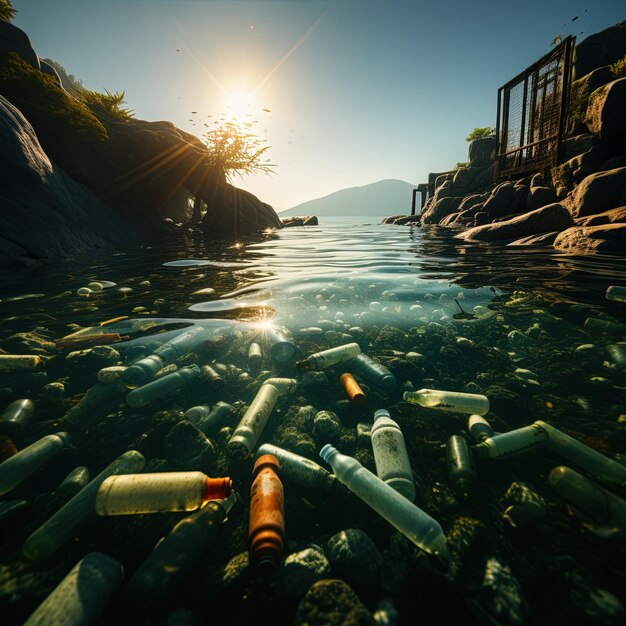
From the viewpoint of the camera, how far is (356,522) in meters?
1.72

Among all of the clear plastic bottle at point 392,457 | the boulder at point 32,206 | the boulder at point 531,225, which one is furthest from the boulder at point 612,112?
the boulder at point 32,206

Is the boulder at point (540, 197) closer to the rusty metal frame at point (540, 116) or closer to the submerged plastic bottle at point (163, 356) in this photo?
the rusty metal frame at point (540, 116)

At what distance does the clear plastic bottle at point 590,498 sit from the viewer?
154 cm

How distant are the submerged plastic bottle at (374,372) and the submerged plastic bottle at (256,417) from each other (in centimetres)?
76

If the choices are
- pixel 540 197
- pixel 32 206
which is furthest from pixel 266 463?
pixel 540 197

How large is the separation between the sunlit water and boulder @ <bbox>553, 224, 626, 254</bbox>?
1387 millimetres

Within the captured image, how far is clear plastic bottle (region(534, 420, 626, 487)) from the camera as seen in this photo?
5.87ft

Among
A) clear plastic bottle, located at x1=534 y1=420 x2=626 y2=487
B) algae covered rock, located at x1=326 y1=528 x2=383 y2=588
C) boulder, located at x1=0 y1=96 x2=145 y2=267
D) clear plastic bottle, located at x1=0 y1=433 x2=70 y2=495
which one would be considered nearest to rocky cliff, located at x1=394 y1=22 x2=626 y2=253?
clear plastic bottle, located at x1=534 y1=420 x2=626 y2=487

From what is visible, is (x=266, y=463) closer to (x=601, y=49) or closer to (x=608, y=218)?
(x=608, y=218)

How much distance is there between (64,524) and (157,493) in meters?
0.49

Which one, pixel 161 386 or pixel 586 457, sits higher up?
pixel 161 386

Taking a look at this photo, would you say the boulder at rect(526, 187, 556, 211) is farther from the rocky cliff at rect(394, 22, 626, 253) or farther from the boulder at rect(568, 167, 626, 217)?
the boulder at rect(568, 167, 626, 217)

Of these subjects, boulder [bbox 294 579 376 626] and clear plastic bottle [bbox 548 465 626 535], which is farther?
clear plastic bottle [bbox 548 465 626 535]

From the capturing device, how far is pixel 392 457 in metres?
2.02
